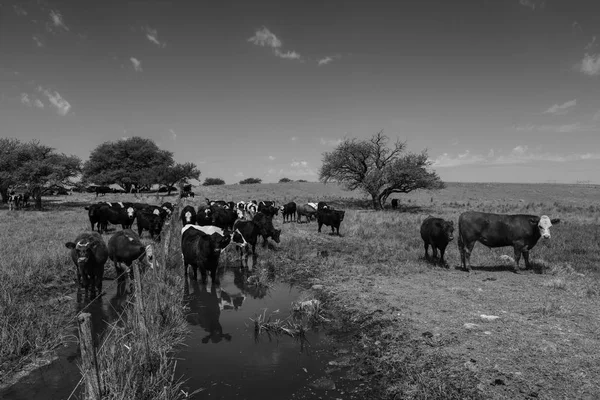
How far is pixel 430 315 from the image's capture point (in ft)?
23.8

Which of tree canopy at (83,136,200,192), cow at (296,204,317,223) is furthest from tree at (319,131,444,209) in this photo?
tree canopy at (83,136,200,192)

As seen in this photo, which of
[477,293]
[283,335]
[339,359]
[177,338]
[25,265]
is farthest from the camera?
[25,265]

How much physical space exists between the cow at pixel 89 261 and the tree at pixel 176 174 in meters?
48.4

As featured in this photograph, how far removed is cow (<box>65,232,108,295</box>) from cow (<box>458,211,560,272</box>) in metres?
10.7

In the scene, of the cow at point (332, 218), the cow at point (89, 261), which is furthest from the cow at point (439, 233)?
the cow at point (89, 261)

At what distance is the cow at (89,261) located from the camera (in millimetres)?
8117

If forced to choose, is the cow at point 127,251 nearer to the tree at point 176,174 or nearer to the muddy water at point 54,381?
the muddy water at point 54,381

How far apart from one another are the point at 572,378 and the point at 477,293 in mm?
3976

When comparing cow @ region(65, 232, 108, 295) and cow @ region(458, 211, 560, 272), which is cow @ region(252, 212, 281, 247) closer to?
cow @ region(65, 232, 108, 295)

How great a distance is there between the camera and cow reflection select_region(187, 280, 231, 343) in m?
6.88

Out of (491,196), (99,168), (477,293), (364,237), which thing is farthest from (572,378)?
(99,168)

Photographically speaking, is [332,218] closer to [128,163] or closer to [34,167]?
[34,167]

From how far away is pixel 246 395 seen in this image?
191 inches

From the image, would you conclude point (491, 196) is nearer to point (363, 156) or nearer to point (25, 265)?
point (363, 156)
